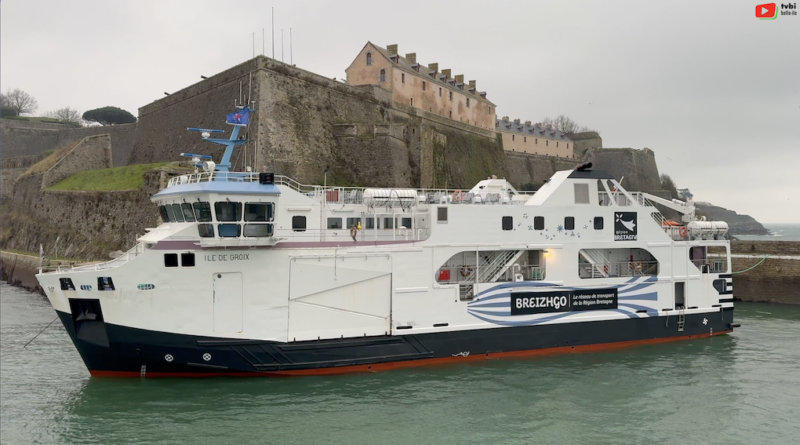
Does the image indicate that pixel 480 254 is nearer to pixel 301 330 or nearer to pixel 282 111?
pixel 301 330

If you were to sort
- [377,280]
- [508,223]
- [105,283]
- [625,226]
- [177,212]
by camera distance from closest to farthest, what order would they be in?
[105,283] → [177,212] → [377,280] → [508,223] → [625,226]

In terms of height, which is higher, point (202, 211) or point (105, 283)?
point (202, 211)

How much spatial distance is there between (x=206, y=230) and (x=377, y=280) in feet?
15.5

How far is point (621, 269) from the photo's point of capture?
1902 cm

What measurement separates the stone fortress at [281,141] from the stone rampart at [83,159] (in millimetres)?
80

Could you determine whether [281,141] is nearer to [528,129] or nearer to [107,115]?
[528,129]

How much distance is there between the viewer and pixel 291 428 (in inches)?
449

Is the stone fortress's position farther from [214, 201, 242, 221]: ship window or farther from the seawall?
the seawall

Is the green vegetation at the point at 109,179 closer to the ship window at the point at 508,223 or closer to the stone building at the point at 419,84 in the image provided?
the stone building at the point at 419,84

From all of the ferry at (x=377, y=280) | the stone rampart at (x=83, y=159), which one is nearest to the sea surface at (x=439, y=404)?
the ferry at (x=377, y=280)

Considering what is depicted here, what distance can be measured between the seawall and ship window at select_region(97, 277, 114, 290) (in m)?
30.0

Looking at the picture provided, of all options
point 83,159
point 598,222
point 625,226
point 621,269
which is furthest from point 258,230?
point 83,159

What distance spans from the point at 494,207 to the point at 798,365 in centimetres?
993

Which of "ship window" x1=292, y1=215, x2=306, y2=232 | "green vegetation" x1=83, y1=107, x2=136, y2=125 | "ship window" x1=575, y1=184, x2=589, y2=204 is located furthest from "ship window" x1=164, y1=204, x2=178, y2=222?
"green vegetation" x1=83, y1=107, x2=136, y2=125
